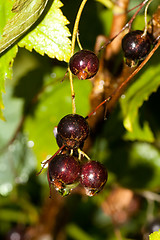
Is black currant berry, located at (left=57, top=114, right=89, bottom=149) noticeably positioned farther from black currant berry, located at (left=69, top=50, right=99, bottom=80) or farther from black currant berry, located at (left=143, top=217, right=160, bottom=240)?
black currant berry, located at (left=143, top=217, right=160, bottom=240)

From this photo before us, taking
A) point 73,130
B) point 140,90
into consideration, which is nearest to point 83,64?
point 73,130

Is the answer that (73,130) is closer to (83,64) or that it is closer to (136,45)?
(83,64)

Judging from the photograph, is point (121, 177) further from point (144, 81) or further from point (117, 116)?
point (144, 81)

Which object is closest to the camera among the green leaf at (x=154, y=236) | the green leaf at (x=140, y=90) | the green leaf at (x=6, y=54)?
the green leaf at (x=154, y=236)

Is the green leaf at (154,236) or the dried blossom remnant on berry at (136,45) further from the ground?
the dried blossom remnant on berry at (136,45)

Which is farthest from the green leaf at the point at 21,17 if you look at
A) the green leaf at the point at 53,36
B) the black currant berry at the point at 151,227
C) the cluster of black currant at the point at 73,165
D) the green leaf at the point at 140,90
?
the black currant berry at the point at 151,227

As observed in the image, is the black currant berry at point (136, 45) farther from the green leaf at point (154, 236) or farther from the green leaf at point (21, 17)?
the green leaf at point (154, 236)

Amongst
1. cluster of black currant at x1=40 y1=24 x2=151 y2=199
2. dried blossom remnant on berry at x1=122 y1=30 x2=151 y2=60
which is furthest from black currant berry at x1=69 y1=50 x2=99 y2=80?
dried blossom remnant on berry at x1=122 y1=30 x2=151 y2=60

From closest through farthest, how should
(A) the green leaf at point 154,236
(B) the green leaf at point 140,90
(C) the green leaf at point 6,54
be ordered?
(A) the green leaf at point 154,236 → (C) the green leaf at point 6,54 → (B) the green leaf at point 140,90

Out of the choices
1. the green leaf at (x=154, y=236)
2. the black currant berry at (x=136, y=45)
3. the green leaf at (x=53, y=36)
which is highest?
the black currant berry at (x=136, y=45)
